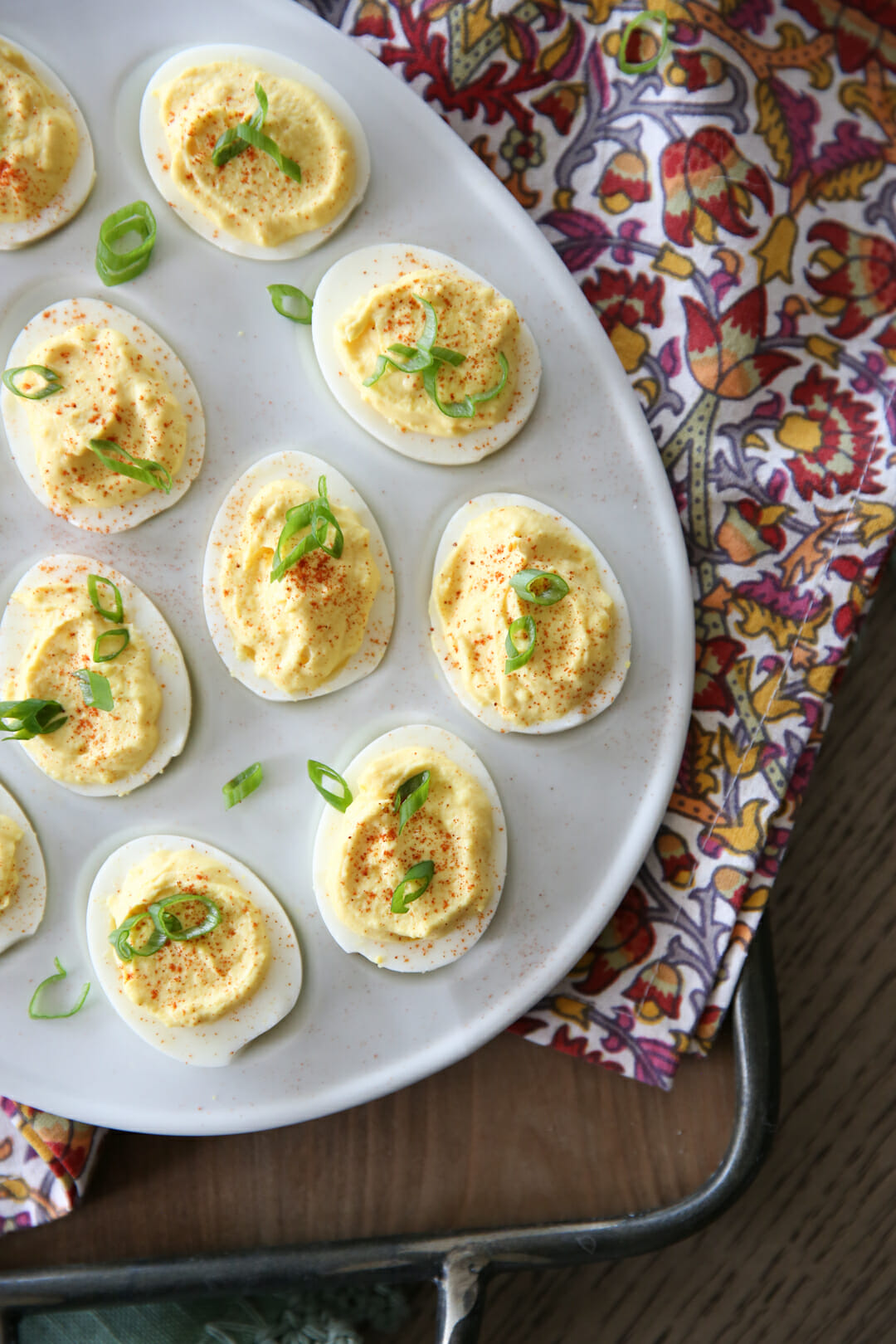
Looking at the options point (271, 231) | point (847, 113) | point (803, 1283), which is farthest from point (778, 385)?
point (803, 1283)

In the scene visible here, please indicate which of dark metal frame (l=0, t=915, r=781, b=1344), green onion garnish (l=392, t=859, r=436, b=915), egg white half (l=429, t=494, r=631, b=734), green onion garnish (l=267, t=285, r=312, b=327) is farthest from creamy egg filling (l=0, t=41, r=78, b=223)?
dark metal frame (l=0, t=915, r=781, b=1344)

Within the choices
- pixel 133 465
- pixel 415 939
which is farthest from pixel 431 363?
pixel 415 939

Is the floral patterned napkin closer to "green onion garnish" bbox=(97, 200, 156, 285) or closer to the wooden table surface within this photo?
the wooden table surface

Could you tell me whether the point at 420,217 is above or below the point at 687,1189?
above

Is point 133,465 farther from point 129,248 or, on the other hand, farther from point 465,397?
point 465,397

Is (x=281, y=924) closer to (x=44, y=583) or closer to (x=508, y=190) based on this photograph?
(x=44, y=583)

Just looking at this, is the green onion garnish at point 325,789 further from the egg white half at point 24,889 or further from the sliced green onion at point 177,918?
the egg white half at point 24,889

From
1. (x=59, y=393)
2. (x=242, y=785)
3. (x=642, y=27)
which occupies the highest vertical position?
(x=642, y=27)

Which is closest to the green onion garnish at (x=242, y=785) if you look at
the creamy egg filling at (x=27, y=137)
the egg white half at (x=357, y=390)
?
→ the egg white half at (x=357, y=390)
